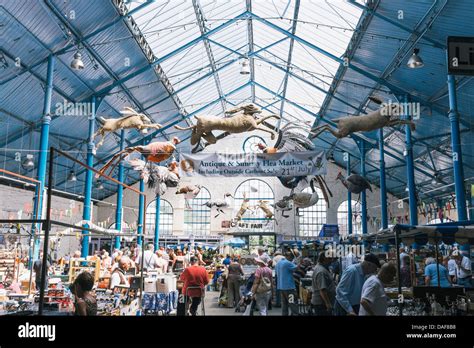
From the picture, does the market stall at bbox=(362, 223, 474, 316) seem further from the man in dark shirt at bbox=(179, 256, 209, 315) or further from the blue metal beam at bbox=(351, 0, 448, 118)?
the blue metal beam at bbox=(351, 0, 448, 118)

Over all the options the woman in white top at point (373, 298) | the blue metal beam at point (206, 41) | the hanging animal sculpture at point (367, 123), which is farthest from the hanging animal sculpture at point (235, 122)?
the blue metal beam at point (206, 41)

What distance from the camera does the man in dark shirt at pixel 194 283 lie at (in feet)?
28.0

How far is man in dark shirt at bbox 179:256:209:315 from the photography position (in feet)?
28.0

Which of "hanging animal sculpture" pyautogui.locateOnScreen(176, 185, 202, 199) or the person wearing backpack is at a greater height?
"hanging animal sculpture" pyautogui.locateOnScreen(176, 185, 202, 199)

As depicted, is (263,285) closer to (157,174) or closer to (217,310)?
(217,310)

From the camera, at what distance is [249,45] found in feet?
70.7

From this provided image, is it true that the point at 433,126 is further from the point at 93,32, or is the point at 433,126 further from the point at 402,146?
the point at 93,32

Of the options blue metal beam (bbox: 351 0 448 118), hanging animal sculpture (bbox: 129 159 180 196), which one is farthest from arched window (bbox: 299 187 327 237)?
hanging animal sculpture (bbox: 129 159 180 196)

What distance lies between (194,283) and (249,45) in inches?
603

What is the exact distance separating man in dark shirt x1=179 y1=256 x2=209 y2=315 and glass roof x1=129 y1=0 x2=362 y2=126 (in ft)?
19.3

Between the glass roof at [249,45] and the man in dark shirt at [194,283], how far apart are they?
588 centimetres
